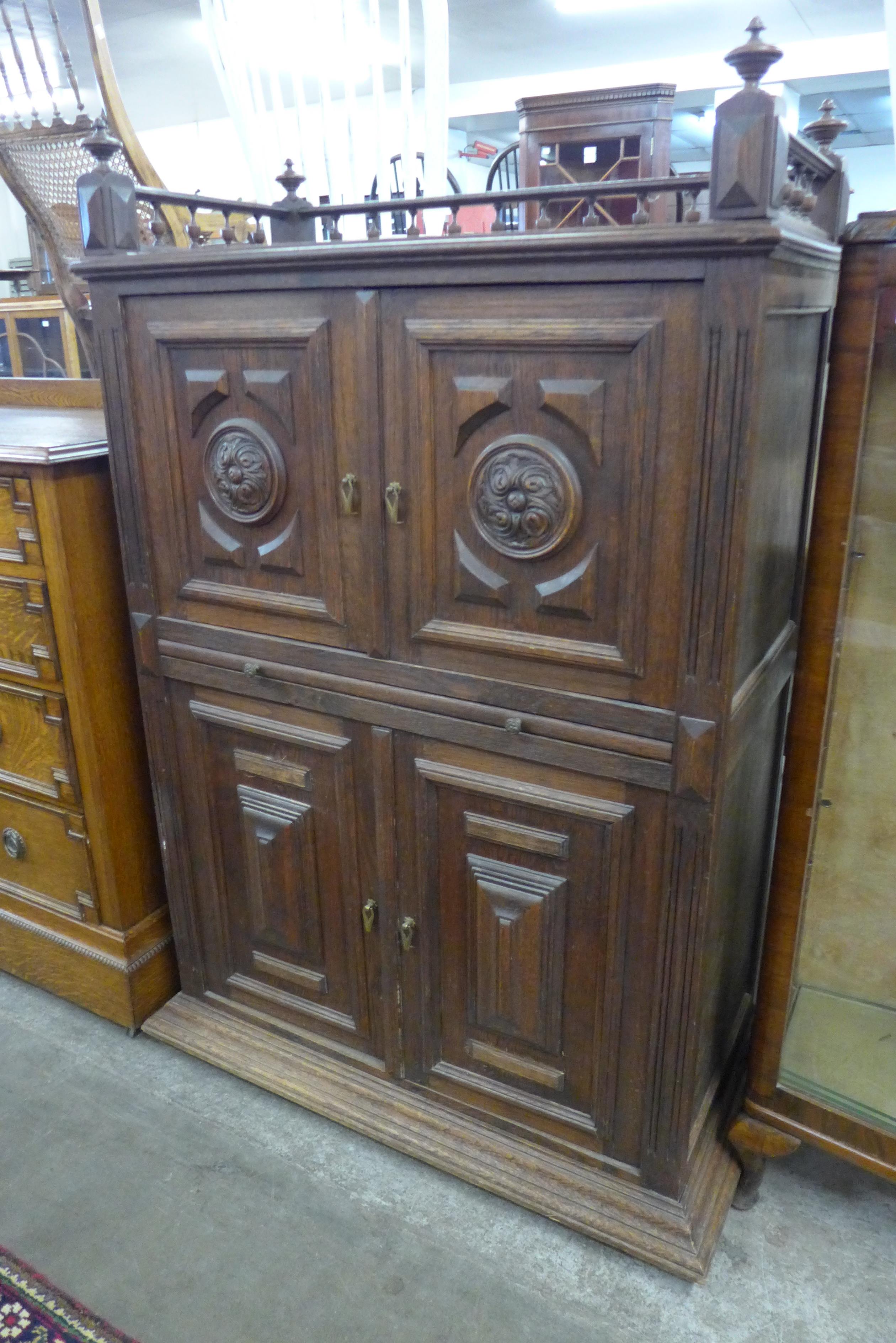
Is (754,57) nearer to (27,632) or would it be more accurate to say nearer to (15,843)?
(27,632)

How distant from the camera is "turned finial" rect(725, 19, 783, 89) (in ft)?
3.06

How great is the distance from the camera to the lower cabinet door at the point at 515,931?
1.28 meters

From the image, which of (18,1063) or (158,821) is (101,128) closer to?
(158,821)

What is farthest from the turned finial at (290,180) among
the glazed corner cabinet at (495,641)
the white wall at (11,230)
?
the white wall at (11,230)

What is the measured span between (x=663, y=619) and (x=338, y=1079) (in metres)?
1.02

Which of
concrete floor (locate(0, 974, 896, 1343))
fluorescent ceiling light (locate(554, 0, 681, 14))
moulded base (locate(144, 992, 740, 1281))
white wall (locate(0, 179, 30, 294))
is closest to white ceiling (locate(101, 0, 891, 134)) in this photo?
fluorescent ceiling light (locate(554, 0, 681, 14))

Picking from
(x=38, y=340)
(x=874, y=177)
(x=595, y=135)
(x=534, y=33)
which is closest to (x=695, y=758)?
(x=595, y=135)

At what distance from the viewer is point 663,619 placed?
1.13 m

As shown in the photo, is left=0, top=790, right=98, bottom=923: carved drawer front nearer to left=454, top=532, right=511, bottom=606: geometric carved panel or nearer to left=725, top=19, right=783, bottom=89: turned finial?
left=454, top=532, right=511, bottom=606: geometric carved panel

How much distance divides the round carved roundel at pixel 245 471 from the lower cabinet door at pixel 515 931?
0.40 m

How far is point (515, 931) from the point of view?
1372 millimetres

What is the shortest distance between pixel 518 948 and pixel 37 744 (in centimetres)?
99

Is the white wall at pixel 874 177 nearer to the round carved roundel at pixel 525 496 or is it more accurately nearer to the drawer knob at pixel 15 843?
the round carved roundel at pixel 525 496

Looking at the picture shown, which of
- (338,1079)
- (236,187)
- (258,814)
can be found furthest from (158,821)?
(236,187)
